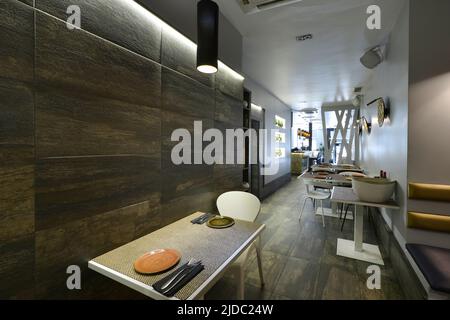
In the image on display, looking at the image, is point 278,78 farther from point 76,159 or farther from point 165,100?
point 76,159

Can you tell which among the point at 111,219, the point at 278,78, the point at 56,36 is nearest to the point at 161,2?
the point at 56,36

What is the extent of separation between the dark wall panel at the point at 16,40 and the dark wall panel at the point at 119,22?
9cm

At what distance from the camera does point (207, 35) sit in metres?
1.36

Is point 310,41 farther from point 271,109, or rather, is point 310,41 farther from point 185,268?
point 185,268

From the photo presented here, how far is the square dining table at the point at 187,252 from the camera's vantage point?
886 mm

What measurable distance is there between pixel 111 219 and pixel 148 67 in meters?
1.02

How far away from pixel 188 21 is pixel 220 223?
1660 mm

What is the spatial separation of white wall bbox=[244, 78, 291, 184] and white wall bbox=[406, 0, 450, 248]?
269cm

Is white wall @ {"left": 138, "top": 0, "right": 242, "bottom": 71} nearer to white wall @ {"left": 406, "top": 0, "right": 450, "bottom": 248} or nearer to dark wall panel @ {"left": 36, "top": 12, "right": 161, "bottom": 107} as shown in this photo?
dark wall panel @ {"left": 36, "top": 12, "right": 161, "bottom": 107}

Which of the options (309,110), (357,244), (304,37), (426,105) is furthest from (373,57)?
(309,110)

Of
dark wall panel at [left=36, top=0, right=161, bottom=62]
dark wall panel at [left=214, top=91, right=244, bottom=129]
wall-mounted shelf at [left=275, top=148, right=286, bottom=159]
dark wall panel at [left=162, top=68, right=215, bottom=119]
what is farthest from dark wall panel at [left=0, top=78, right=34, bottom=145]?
wall-mounted shelf at [left=275, top=148, right=286, bottom=159]

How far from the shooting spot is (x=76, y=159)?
1.03 m

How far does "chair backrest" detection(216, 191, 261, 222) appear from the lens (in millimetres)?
1912
